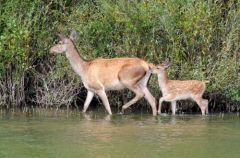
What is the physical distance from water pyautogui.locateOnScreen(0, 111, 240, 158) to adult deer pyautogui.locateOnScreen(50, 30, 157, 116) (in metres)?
0.48

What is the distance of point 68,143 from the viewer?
40.1 ft

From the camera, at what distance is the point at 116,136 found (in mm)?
12883

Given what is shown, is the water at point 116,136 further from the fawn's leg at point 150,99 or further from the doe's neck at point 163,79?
the doe's neck at point 163,79

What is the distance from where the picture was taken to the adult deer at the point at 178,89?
1583cm

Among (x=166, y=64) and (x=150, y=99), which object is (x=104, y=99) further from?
(x=166, y=64)

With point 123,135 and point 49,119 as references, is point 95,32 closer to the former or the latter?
point 49,119

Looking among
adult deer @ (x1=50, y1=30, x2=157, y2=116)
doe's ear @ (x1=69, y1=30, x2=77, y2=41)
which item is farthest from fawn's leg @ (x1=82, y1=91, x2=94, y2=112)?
doe's ear @ (x1=69, y1=30, x2=77, y2=41)

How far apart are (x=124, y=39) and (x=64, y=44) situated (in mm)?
1353

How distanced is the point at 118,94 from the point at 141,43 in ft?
4.31

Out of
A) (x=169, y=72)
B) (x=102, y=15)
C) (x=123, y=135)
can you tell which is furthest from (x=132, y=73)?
(x=123, y=135)

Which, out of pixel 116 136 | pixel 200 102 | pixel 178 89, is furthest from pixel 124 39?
pixel 116 136

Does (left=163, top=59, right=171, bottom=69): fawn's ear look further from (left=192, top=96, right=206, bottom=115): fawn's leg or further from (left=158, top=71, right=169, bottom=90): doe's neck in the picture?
(left=192, top=96, right=206, bottom=115): fawn's leg

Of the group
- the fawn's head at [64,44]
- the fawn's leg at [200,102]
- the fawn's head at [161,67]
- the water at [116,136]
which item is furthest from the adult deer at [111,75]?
the fawn's leg at [200,102]

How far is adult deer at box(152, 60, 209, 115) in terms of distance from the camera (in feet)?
51.9
